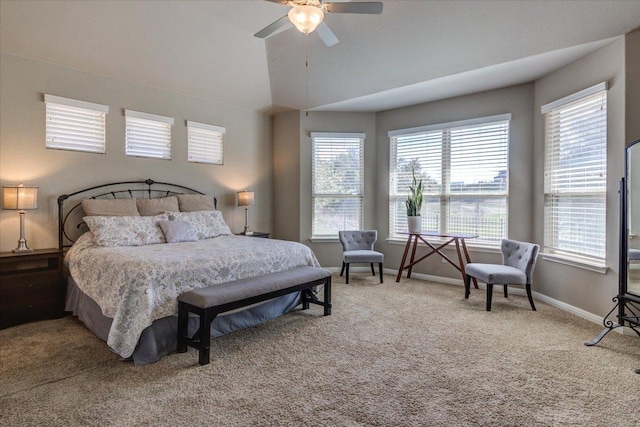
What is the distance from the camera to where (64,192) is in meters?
4.15

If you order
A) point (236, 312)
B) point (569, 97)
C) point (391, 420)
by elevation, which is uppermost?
point (569, 97)

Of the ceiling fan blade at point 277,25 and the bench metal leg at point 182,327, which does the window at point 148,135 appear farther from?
the bench metal leg at point 182,327

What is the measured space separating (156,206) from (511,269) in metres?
4.49

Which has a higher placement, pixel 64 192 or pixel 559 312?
pixel 64 192

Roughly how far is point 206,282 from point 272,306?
87 centimetres

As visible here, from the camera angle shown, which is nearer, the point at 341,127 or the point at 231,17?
the point at 231,17

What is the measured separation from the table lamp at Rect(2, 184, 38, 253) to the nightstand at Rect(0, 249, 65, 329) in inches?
6.5

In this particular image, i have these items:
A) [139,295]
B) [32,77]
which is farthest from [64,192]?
[139,295]

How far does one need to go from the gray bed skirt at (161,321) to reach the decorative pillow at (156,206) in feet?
3.74

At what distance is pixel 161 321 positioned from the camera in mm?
2816

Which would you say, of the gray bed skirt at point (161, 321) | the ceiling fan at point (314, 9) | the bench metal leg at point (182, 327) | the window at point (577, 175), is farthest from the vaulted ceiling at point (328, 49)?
the bench metal leg at point (182, 327)

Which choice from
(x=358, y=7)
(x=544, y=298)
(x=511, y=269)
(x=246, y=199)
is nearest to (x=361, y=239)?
(x=246, y=199)

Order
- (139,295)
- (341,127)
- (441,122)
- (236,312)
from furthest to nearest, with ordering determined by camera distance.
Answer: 1. (341,127)
2. (441,122)
3. (236,312)
4. (139,295)

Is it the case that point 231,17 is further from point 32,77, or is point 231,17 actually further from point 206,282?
point 206,282
